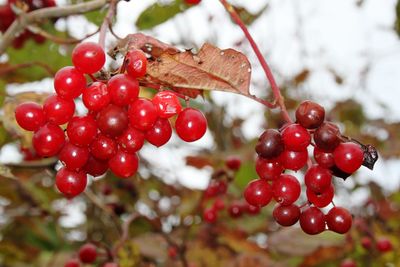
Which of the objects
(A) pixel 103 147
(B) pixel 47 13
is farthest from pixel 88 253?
(A) pixel 103 147

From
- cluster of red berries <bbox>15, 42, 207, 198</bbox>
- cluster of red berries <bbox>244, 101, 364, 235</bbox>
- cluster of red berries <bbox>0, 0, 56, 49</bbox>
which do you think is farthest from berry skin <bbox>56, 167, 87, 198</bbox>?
cluster of red berries <bbox>0, 0, 56, 49</bbox>

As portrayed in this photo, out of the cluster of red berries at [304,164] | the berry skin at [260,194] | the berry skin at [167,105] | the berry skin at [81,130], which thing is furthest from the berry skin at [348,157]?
the berry skin at [81,130]

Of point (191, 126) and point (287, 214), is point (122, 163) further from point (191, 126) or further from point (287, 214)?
point (287, 214)

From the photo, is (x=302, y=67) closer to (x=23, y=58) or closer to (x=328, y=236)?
(x=328, y=236)

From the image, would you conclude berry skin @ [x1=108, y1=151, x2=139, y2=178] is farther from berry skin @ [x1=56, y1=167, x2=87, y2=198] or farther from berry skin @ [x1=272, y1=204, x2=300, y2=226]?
berry skin @ [x1=272, y1=204, x2=300, y2=226]

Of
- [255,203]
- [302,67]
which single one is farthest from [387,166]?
[255,203]

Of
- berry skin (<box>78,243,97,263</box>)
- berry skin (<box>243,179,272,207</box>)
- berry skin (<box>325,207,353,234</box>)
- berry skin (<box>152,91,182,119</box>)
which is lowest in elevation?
berry skin (<box>78,243,97,263</box>)
